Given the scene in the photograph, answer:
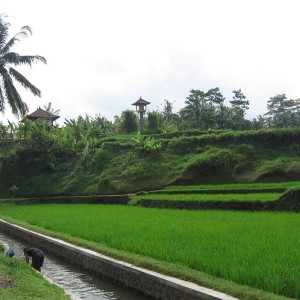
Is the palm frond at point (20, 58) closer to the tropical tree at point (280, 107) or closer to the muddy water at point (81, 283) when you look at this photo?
the muddy water at point (81, 283)

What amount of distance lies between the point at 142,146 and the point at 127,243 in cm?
2023

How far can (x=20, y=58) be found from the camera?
2206 centimetres

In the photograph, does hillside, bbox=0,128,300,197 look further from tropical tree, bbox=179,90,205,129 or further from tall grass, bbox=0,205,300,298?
tropical tree, bbox=179,90,205,129

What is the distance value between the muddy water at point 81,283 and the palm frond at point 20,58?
14.2m

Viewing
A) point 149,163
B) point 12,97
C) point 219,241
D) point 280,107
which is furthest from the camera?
point 280,107

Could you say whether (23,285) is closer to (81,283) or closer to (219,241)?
(81,283)

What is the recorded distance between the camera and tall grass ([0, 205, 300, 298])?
5.60 m

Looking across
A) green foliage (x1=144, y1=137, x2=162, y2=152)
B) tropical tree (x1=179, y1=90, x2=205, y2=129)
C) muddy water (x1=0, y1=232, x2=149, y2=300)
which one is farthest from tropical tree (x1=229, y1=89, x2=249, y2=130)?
muddy water (x1=0, y1=232, x2=149, y2=300)

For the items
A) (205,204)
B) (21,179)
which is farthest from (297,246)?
(21,179)

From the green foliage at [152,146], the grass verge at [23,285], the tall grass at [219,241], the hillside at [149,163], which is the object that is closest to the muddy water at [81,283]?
the grass verge at [23,285]

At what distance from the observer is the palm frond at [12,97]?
21906mm

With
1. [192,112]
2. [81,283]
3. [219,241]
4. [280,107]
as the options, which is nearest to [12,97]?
[81,283]

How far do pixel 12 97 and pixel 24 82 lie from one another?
102 cm

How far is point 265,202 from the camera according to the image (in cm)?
1331
